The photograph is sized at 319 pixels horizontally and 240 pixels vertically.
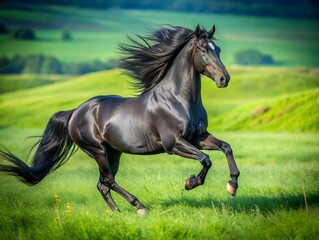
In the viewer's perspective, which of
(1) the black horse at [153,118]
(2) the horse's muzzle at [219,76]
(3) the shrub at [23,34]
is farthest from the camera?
(3) the shrub at [23,34]

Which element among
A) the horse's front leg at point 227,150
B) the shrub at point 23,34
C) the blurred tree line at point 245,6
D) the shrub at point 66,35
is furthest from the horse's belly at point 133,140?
the blurred tree line at point 245,6

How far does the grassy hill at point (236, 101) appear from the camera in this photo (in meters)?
34.6

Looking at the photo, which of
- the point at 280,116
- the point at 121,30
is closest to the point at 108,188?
the point at 280,116

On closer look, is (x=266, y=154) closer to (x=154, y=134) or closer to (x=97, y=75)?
(x=154, y=134)

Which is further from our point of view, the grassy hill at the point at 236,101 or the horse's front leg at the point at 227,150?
the grassy hill at the point at 236,101

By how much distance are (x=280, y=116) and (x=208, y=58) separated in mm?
25476

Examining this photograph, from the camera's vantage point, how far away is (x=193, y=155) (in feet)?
32.6

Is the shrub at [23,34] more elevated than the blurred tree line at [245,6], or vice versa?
the blurred tree line at [245,6]

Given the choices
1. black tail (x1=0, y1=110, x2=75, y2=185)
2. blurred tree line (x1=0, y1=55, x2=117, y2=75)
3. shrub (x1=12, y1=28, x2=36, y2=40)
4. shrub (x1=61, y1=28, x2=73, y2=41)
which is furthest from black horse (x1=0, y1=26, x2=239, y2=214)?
shrub (x1=61, y1=28, x2=73, y2=41)

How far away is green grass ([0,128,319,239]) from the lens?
347 inches

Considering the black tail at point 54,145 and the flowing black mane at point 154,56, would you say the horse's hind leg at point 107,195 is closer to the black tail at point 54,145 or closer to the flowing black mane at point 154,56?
the black tail at point 54,145

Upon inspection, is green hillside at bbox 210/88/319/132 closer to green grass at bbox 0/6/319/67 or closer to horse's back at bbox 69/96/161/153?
horse's back at bbox 69/96/161/153

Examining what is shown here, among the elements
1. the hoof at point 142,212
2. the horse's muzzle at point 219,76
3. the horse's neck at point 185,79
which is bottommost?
the hoof at point 142,212

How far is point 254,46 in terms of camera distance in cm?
11150
